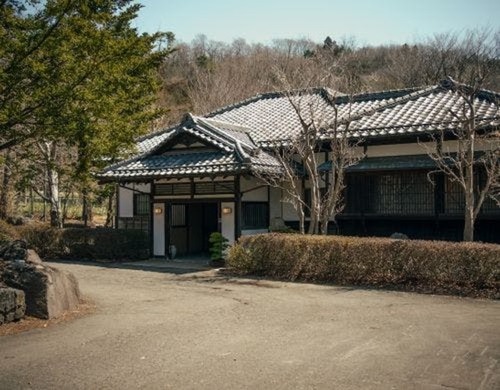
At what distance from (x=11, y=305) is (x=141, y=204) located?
11650mm

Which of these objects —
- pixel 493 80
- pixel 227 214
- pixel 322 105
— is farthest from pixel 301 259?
pixel 493 80

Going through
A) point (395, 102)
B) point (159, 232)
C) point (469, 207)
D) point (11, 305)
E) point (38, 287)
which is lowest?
point (11, 305)

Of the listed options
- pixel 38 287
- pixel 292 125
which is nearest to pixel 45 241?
pixel 292 125

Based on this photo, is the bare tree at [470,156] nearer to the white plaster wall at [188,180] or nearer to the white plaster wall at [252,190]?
the white plaster wall at [252,190]

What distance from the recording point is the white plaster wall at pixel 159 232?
17.6 meters

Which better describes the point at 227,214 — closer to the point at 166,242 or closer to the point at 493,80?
the point at 166,242

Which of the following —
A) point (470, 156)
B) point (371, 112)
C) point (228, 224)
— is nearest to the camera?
point (470, 156)

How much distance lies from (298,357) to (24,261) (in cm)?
565

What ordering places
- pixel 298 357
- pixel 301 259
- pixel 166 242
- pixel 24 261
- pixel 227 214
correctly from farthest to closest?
1. pixel 166 242
2. pixel 227 214
3. pixel 301 259
4. pixel 24 261
5. pixel 298 357

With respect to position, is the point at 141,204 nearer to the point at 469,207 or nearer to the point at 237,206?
the point at 237,206

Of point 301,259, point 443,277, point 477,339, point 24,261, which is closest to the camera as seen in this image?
point 477,339

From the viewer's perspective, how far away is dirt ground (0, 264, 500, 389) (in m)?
5.22

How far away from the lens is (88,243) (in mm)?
17453

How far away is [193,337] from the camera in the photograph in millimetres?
7000
